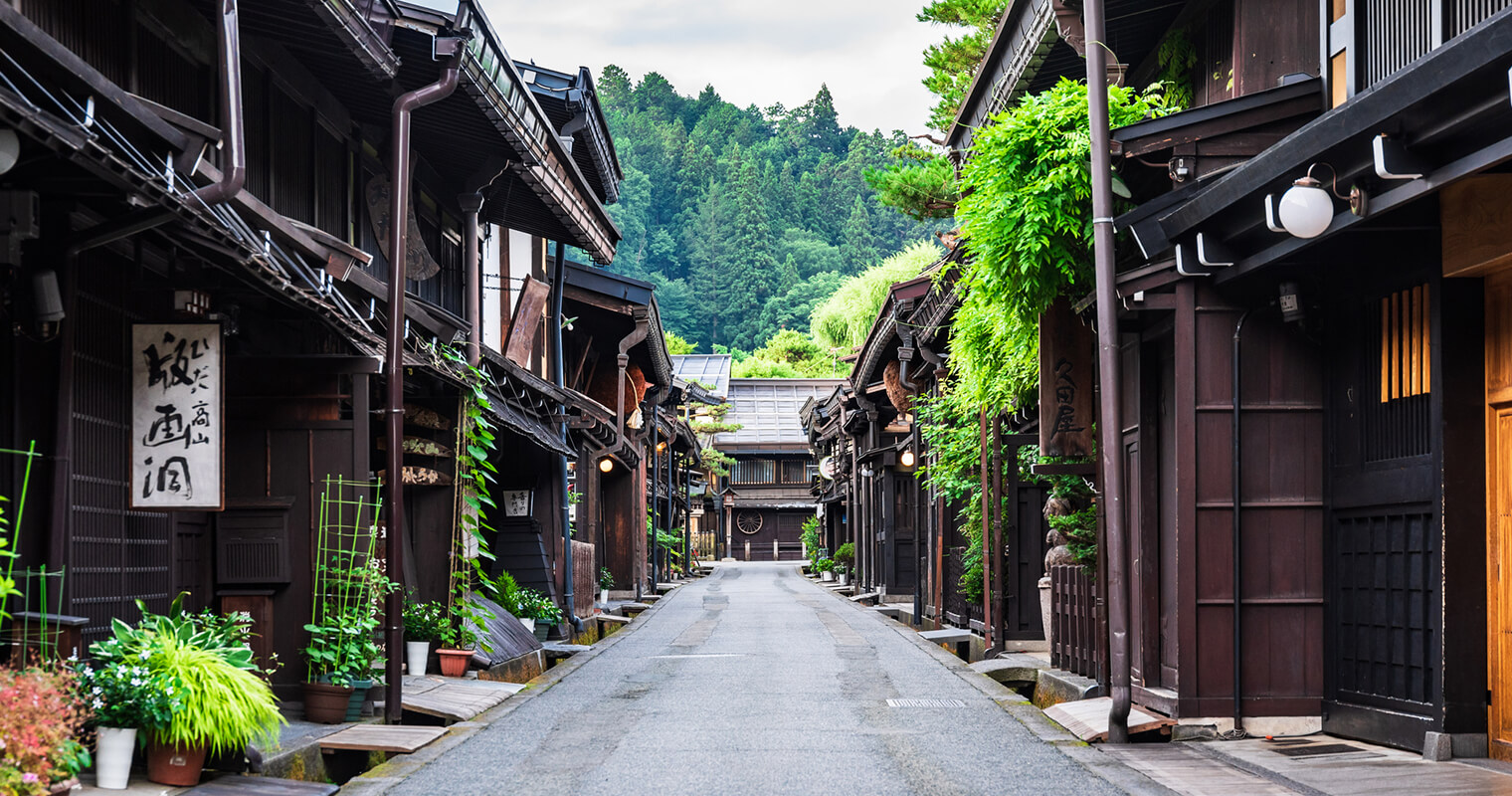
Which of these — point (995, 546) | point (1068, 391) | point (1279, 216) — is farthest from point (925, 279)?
point (1279, 216)

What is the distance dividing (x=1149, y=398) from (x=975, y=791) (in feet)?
17.0

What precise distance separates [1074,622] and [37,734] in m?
11.0

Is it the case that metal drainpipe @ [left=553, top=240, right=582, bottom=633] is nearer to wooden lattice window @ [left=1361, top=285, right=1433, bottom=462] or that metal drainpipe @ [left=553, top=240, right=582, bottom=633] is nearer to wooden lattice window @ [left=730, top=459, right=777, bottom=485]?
wooden lattice window @ [left=1361, top=285, right=1433, bottom=462]

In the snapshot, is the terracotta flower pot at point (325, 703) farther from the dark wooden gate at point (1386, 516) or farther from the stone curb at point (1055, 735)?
the dark wooden gate at point (1386, 516)

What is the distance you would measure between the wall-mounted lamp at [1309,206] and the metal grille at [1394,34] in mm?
1212

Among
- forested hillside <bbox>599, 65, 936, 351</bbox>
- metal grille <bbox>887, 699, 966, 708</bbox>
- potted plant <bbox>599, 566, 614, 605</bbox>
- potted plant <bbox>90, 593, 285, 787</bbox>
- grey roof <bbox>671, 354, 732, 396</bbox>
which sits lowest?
potted plant <bbox>599, 566, 614, 605</bbox>

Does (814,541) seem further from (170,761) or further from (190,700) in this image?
(190,700)

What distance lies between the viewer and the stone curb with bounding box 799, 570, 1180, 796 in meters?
9.49

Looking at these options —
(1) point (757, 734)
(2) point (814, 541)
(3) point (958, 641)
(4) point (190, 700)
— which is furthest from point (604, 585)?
(2) point (814, 541)

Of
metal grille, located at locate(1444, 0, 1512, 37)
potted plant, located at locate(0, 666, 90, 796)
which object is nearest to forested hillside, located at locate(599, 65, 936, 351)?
metal grille, located at locate(1444, 0, 1512, 37)

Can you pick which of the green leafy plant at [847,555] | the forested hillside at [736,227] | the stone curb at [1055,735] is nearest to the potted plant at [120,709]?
the stone curb at [1055,735]

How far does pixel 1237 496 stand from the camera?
11.7 meters

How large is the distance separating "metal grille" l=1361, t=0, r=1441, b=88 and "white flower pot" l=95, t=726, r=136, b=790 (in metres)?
9.17

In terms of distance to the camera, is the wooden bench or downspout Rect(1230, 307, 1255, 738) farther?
the wooden bench
